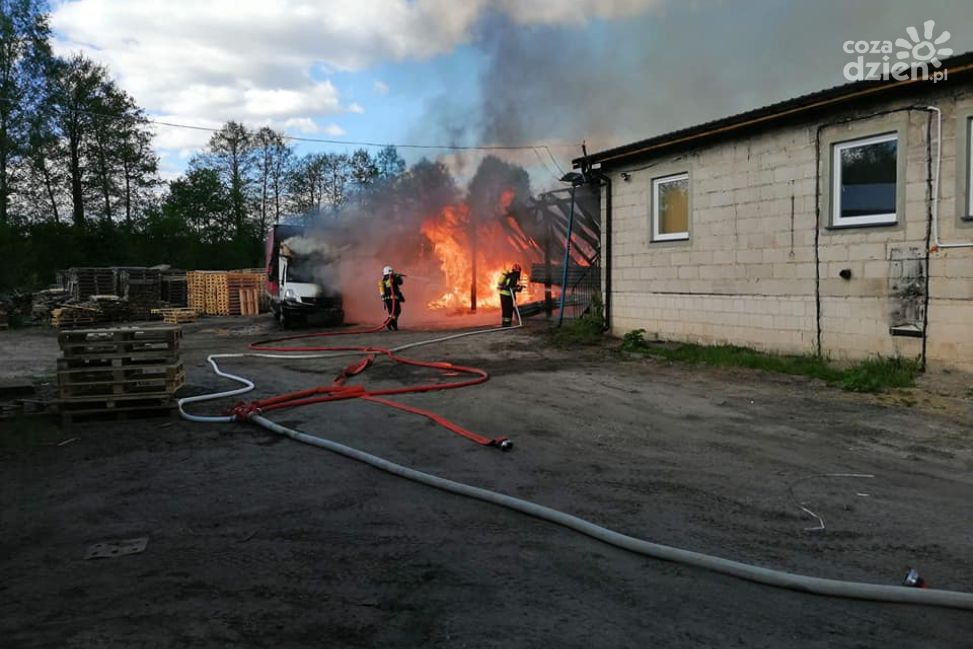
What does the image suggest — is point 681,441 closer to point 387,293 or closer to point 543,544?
point 543,544

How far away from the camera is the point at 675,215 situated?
11617mm

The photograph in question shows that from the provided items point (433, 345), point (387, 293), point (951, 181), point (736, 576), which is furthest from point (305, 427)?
point (387, 293)

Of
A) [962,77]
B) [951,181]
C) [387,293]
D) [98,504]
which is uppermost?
[962,77]

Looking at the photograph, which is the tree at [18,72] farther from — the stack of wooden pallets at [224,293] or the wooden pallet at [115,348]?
the wooden pallet at [115,348]

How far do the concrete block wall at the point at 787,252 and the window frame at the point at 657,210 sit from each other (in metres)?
0.11

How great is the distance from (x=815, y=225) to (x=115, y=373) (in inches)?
363

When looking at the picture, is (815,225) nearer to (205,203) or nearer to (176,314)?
(176,314)

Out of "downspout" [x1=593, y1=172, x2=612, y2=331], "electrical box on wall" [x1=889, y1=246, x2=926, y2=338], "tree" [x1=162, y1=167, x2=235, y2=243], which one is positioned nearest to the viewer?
"electrical box on wall" [x1=889, y1=246, x2=926, y2=338]

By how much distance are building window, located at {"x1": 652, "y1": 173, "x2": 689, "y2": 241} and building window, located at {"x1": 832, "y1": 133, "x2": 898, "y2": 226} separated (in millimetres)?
2693

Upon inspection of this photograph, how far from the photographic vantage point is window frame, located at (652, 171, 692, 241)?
444 inches

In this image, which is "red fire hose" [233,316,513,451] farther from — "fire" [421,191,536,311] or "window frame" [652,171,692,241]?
"fire" [421,191,536,311]

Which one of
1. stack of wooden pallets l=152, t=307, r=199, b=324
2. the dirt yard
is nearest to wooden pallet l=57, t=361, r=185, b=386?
the dirt yard

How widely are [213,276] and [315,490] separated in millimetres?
24374

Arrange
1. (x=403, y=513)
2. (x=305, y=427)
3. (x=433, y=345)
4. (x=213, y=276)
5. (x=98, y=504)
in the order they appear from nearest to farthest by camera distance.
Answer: (x=403, y=513), (x=98, y=504), (x=305, y=427), (x=433, y=345), (x=213, y=276)
